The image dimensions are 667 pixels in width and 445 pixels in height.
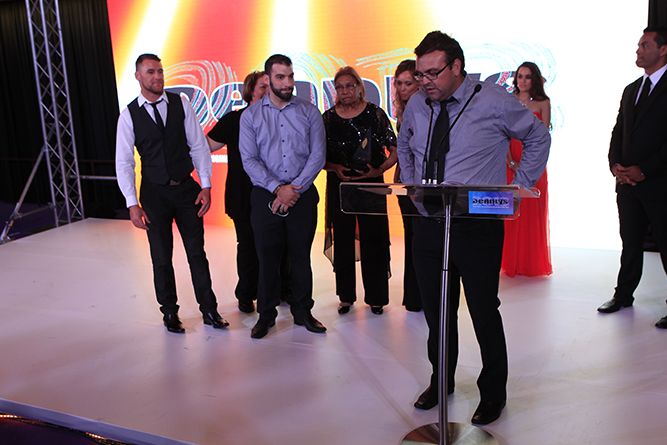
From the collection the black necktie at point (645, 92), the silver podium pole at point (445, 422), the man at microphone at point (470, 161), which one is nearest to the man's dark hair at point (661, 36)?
the black necktie at point (645, 92)

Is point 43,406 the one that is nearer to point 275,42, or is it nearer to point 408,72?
point 408,72

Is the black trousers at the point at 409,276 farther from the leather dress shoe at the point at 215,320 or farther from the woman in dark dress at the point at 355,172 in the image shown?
the leather dress shoe at the point at 215,320

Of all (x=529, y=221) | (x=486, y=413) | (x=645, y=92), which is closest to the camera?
(x=486, y=413)

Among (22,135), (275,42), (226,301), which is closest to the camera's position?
(226,301)

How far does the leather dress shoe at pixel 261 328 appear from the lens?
10.8ft

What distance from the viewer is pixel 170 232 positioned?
3346 mm

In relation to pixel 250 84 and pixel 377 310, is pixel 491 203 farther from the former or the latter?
pixel 250 84

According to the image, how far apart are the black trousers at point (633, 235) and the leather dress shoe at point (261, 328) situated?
2266mm

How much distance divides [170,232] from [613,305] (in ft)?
9.37

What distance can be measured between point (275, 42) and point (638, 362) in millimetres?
4757

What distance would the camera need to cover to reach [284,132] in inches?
123

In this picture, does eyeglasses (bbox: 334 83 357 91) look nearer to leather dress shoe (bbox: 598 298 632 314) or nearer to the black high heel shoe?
the black high heel shoe

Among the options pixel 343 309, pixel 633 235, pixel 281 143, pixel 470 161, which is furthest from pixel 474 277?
pixel 633 235

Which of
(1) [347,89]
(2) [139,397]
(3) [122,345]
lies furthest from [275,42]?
(2) [139,397]
